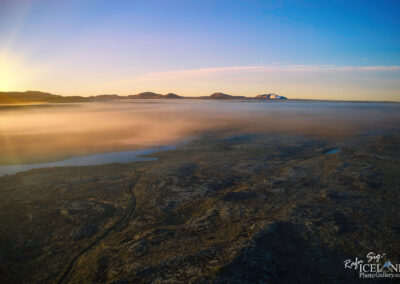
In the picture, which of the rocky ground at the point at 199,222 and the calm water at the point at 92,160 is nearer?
the rocky ground at the point at 199,222

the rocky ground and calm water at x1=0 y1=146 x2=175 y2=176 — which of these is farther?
calm water at x1=0 y1=146 x2=175 y2=176

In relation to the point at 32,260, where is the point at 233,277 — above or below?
above

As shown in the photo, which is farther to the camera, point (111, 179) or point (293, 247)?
point (111, 179)

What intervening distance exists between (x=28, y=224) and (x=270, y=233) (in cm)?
548

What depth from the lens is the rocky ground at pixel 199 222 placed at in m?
3.64

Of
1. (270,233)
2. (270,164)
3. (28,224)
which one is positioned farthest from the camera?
(270,164)

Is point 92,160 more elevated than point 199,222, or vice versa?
point 92,160

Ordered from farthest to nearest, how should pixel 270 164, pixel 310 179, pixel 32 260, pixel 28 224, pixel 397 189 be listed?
1. pixel 270 164
2. pixel 310 179
3. pixel 397 189
4. pixel 28 224
5. pixel 32 260

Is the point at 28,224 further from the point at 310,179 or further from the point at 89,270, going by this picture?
the point at 310,179

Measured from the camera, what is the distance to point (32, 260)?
409cm

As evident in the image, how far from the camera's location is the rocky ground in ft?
11.9

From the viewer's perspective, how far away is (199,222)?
16.6 feet

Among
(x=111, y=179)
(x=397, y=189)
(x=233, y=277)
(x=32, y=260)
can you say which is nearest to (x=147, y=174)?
(x=111, y=179)

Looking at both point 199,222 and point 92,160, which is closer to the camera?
point 199,222
